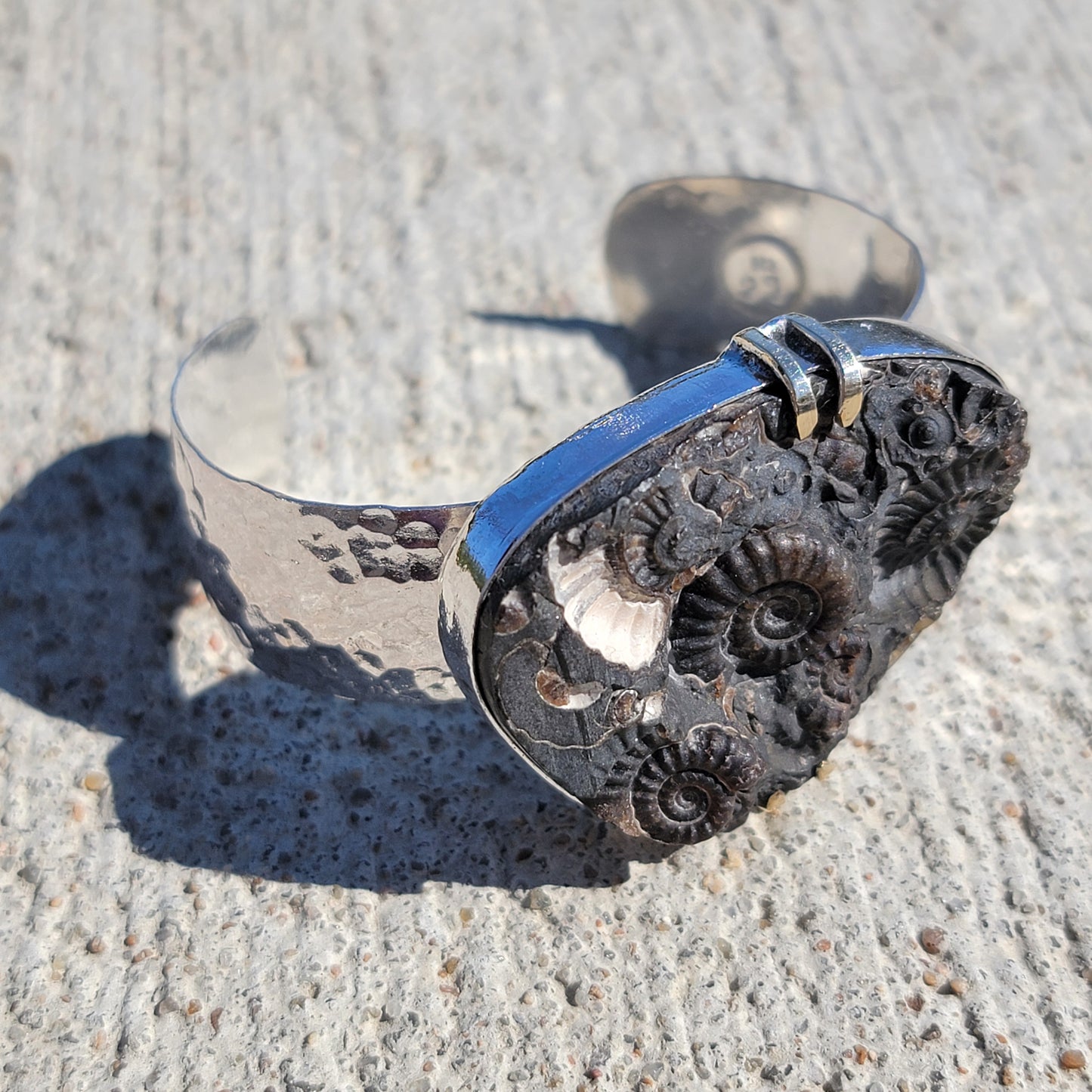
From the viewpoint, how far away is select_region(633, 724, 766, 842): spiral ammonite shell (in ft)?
4.15

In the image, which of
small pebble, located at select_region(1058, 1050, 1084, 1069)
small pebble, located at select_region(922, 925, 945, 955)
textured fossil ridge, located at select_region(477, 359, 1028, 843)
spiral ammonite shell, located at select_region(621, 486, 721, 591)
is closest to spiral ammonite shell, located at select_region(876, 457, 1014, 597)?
textured fossil ridge, located at select_region(477, 359, 1028, 843)

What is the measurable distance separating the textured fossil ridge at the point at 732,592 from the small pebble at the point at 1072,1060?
40 centimetres

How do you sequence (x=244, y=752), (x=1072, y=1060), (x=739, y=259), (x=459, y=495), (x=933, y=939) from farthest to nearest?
(x=739, y=259) < (x=459, y=495) < (x=244, y=752) < (x=933, y=939) < (x=1072, y=1060)

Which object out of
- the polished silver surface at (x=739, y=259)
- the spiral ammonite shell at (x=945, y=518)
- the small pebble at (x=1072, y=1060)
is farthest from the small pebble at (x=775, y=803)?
the polished silver surface at (x=739, y=259)

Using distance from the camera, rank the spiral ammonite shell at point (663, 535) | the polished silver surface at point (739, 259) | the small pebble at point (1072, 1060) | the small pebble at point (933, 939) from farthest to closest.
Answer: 1. the polished silver surface at point (739, 259)
2. the small pebble at point (933, 939)
3. the small pebble at point (1072, 1060)
4. the spiral ammonite shell at point (663, 535)

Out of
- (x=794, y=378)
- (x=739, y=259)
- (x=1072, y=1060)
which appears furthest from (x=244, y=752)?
(x=739, y=259)

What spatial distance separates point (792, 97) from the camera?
2.73 meters

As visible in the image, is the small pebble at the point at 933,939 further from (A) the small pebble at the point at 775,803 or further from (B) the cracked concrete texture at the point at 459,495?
(A) the small pebble at the point at 775,803

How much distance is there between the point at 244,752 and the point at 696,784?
0.63 meters

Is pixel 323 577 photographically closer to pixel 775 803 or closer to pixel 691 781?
Answer: pixel 691 781

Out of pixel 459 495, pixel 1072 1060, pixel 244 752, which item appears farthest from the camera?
pixel 459 495

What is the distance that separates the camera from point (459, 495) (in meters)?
2.00

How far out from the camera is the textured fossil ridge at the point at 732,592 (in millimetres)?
1122

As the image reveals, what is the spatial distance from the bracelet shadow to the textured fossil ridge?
8.8 inches
